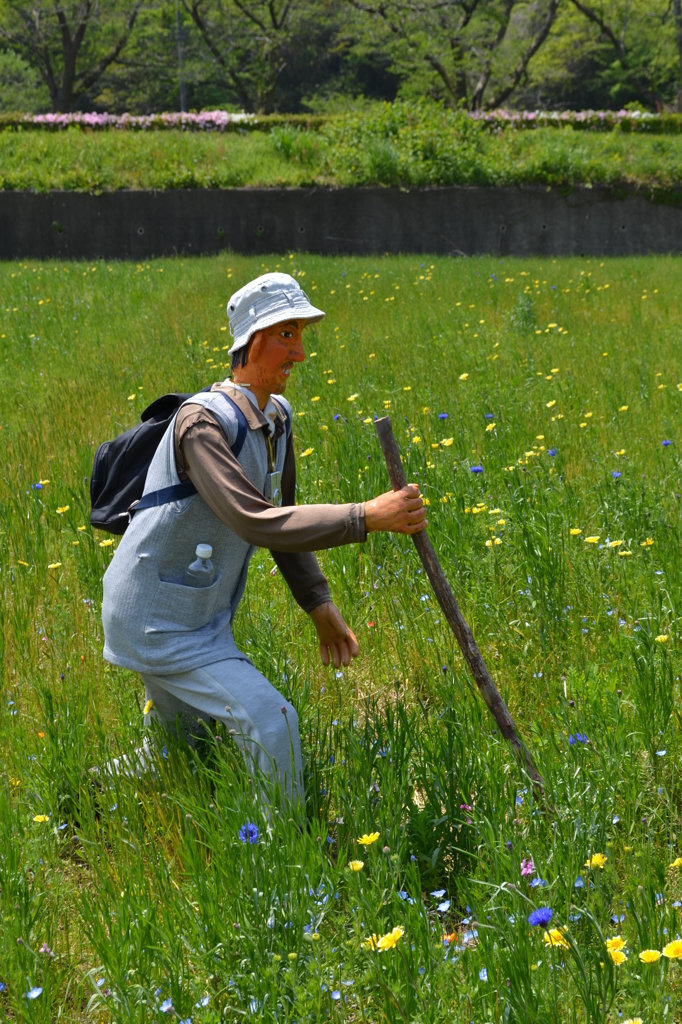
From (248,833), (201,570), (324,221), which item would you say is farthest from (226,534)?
(324,221)

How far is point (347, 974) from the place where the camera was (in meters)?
1.92

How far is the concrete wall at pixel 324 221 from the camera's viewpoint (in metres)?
18.7

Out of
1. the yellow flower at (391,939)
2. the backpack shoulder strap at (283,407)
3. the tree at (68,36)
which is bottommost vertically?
the yellow flower at (391,939)

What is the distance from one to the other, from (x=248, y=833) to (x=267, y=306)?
1.35 meters

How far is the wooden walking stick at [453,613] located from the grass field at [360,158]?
17482mm

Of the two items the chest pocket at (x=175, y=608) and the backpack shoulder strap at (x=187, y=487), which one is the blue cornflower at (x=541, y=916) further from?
the backpack shoulder strap at (x=187, y=487)

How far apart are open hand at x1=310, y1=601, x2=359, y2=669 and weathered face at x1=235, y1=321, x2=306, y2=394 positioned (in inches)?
26.7

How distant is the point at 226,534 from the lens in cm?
262

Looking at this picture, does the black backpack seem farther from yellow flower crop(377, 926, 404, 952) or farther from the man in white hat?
yellow flower crop(377, 926, 404, 952)

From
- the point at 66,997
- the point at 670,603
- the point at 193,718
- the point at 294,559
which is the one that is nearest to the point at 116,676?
the point at 193,718

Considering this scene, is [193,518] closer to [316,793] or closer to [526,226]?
[316,793]

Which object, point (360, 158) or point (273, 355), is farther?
point (360, 158)

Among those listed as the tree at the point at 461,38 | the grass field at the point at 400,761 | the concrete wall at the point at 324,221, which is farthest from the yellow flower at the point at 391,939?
Answer: the tree at the point at 461,38

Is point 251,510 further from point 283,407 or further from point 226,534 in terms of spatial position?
point 283,407
